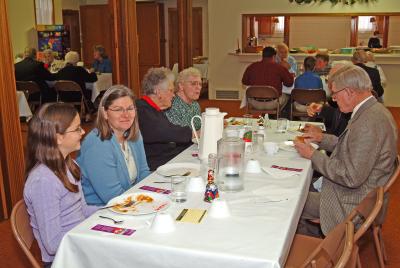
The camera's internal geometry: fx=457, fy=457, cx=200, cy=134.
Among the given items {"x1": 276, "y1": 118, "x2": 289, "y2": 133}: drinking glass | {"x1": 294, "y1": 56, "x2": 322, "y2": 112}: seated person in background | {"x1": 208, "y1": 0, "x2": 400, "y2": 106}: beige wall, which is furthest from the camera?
{"x1": 208, "y1": 0, "x2": 400, "y2": 106}: beige wall

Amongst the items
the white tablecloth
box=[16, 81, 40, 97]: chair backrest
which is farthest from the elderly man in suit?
box=[16, 81, 40, 97]: chair backrest

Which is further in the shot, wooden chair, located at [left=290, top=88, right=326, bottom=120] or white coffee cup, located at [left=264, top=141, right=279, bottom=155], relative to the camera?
wooden chair, located at [left=290, top=88, right=326, bottom=120]

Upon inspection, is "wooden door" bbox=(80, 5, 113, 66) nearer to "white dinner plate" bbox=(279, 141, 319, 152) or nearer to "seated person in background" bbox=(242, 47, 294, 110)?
"seated person in background" bbox=(242, 47, 294, 110)

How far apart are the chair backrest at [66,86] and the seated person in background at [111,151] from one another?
4.52 metres

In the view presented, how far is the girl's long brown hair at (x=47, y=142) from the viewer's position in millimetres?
1787

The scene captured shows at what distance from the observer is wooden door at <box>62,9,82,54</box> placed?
1076cm

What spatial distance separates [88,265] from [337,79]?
1.56 meters

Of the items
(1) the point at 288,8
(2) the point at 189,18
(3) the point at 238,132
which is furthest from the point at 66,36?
(3) the point at 238,132

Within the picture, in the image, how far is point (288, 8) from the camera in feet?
28.1

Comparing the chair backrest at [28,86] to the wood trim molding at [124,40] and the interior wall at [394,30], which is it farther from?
the interior wall at [394,30]

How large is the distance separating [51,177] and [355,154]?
140 cm

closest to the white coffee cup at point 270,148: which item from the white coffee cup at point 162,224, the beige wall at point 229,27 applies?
the white coffee cup at point 162,224

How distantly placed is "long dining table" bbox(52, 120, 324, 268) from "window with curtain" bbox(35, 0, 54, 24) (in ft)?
28.8

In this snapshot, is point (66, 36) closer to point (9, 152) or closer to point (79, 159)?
point (9, 152)
